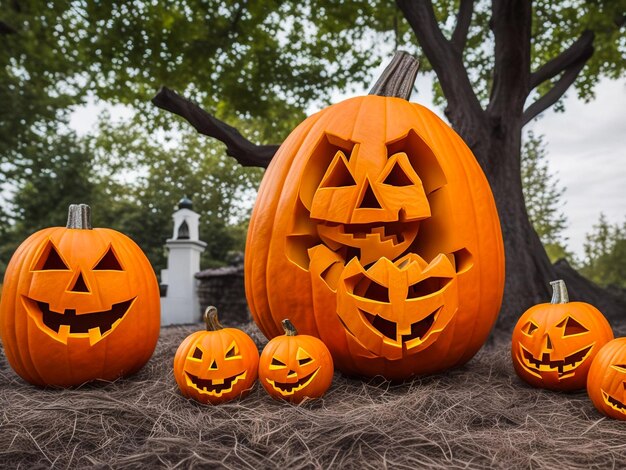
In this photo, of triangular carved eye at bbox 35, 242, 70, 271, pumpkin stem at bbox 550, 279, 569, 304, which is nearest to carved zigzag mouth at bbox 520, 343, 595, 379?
pumpkin stem at bbox 550, 279, 569, 304

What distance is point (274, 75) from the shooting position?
8281 mm

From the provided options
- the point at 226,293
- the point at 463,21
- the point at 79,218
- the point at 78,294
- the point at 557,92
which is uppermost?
the point at 463,21

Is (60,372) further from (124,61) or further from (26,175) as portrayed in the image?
(26,175)

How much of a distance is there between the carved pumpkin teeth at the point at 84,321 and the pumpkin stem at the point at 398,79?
173cm

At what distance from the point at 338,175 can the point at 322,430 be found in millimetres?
1144

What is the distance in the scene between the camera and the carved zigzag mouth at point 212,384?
6.56 ft

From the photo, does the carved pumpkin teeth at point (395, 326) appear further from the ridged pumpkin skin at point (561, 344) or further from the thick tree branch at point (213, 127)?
the thick tree branch at point (213, 127)

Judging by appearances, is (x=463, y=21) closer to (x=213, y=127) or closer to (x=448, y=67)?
(x=448, y=67)

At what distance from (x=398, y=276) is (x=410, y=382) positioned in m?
0.61

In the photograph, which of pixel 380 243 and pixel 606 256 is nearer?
pixel 380 243

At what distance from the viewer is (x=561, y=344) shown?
2146 millimetres

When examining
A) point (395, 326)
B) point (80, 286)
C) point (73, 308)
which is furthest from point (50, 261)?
point (395, 326)

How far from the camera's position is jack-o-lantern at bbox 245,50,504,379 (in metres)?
2.05

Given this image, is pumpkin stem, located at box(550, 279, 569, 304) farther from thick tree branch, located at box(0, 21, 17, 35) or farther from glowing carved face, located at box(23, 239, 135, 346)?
thick tree branch, located at box(0, 21, 17, 35)
